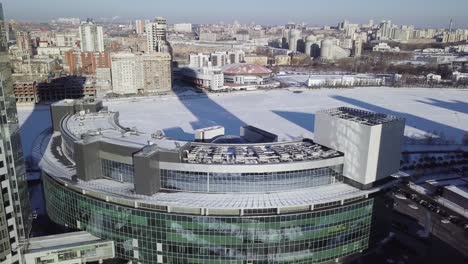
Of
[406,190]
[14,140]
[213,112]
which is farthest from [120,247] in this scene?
[213,112]

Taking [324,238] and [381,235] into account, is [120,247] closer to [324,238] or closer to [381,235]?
[324,238]

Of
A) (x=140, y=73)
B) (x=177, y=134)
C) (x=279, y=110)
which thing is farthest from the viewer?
(x=140, y=73)

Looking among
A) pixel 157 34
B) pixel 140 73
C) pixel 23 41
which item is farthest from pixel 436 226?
pixel 23 41

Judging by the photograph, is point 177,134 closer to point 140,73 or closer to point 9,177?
point 9,177

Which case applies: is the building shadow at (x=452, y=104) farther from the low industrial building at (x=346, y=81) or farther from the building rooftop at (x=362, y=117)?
the building rooftop at (x=362, y=117)

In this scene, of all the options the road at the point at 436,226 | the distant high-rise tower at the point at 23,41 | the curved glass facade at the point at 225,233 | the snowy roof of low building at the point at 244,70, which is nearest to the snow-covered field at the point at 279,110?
the snowy roof of low building at the point at 244,70

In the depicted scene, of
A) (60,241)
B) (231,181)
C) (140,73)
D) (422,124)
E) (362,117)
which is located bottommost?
(422,124)

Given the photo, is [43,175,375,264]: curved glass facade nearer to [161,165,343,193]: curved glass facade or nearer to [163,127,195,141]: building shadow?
[161,165,343,193]: curved glass facade
